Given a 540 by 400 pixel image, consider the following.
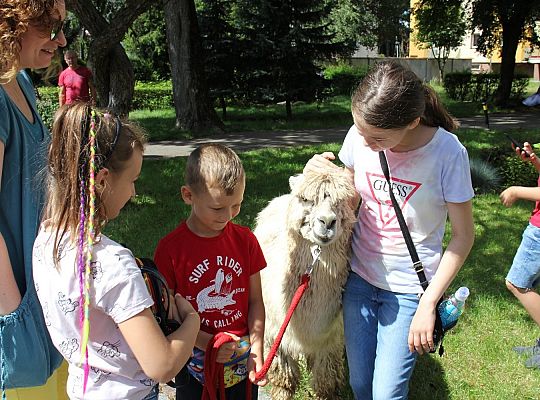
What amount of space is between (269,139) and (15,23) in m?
11.8

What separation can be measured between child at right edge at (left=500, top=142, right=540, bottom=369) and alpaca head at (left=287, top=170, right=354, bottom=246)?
4.37ft

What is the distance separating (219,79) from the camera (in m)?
18.3

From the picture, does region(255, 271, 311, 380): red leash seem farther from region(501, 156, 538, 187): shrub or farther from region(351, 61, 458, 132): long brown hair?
region(501, 156, 538, 187): shrub

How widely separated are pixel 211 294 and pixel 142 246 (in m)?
3.50

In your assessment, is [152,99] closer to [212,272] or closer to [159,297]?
[212,272]

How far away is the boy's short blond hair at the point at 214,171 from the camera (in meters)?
2.13

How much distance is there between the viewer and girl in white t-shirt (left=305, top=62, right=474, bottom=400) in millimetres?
2289

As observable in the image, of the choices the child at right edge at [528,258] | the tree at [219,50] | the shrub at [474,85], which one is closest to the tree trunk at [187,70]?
the tree at [219,50]

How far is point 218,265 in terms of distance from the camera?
2244 mm

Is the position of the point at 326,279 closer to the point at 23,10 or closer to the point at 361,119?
the point at 361,119

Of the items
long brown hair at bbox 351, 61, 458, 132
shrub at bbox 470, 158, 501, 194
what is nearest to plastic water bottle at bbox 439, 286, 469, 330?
long brown hair at bbox 351, 61, 458, 132

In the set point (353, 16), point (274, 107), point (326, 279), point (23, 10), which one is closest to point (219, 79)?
point (274, 107)

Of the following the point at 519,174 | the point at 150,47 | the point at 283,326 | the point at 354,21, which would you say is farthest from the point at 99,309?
the point at 354,21

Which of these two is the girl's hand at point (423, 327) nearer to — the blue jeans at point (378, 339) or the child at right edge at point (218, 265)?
the blue jeans at point (378, 339)
